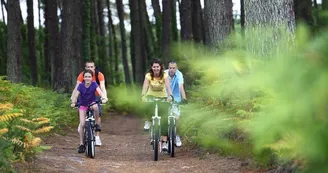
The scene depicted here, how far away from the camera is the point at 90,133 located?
33.3 feet

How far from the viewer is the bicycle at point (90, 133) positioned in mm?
10086

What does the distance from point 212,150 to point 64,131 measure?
21.3ft

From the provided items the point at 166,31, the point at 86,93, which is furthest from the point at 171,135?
the point at 166,31

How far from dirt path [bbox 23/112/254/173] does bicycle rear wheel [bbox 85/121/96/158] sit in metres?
0.14

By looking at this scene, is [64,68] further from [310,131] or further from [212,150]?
[310,131]

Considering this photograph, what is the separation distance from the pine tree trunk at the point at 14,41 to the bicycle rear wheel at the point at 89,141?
834cm

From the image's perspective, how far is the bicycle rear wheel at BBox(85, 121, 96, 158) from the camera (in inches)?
396

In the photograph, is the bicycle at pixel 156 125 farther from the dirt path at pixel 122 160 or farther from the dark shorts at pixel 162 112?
the dirt path at pixel 122 160

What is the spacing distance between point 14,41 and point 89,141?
28.4ft

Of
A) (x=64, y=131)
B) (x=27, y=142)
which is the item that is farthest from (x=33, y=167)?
(x=64, y=131)

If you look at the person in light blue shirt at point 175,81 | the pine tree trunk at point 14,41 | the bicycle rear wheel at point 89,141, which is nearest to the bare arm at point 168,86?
the person in light blue shirt at point 175,81

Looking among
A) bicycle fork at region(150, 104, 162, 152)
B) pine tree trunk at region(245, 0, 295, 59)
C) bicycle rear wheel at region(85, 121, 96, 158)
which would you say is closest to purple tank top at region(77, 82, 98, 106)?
bicycle rear wheel at region(85, 121, 96, 158)

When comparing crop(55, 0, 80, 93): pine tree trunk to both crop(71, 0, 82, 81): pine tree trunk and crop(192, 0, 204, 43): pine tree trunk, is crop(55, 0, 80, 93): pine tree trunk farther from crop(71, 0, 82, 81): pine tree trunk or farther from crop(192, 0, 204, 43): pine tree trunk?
Result: crop(192, 0, 204, 43): pine tree trunk

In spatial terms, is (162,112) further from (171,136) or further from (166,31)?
(166,31)
